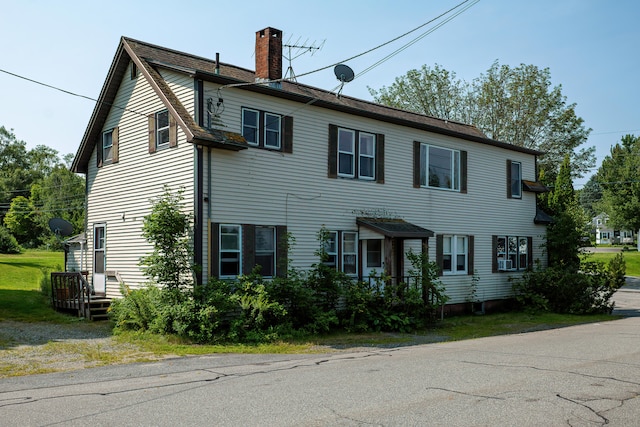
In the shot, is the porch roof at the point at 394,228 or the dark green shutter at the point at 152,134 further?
the porch roof at the point at 394,228

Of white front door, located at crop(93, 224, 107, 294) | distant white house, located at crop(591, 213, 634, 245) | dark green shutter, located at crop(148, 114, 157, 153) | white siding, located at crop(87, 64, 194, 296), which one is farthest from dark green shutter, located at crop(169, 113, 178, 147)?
distant white house, located at crop(591, 213, 634, 245)

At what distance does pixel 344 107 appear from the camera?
18391 millimetres

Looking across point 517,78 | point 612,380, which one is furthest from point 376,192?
point 517,78

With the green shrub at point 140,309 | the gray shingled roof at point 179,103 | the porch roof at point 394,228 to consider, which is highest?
the gray shingled roof at point 179,103

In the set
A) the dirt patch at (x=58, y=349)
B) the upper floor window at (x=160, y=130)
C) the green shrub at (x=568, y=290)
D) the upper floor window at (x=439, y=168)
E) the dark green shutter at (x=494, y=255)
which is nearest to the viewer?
the dirt patch at (x=58, y=349)

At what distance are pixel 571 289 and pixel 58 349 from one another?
17721mm

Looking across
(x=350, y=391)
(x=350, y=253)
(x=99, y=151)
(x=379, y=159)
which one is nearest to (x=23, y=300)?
(x=99, y=151)

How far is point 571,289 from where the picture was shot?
22.4 meters

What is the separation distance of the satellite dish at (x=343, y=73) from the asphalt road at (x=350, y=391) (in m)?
8.27

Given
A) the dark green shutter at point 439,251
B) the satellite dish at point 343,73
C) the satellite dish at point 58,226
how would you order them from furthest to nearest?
the satellite dish at point 58,226 → the dark green shutter at point 439,251 → the satellite dish at point 343,73

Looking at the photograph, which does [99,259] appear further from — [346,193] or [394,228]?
[394,228]

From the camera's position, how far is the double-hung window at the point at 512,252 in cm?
2414

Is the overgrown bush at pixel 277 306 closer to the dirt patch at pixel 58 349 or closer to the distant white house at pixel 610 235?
the dirt patch at pixel 58 349

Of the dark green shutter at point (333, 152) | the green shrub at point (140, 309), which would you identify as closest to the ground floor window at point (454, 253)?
the dark green shutter at point (333, 152)
